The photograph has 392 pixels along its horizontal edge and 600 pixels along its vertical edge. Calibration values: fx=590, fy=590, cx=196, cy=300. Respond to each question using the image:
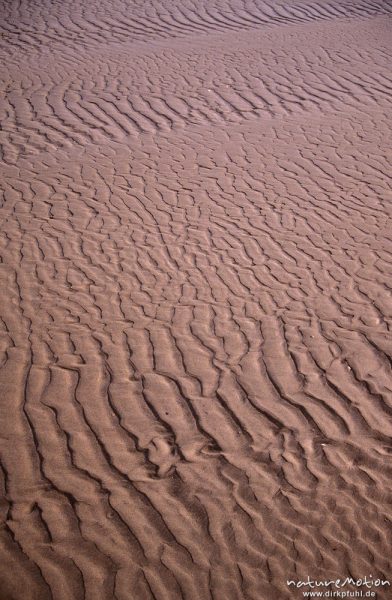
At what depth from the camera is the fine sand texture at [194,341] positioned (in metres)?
3.62

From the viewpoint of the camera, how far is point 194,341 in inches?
210

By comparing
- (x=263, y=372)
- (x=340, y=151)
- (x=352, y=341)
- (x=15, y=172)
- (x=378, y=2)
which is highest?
(x=378, y=2)

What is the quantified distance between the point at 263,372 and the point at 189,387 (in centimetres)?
65

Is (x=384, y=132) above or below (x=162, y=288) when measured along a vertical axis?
above

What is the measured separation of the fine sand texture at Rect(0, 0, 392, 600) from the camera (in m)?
3.62

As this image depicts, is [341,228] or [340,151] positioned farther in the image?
[340,151]

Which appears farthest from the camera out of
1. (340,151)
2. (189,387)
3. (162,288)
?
(340,151)

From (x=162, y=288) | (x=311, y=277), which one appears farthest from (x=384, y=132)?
(x=162, y=288)

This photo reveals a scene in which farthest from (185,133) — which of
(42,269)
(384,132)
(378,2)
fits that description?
(378,2)

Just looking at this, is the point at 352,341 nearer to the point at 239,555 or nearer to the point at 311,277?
the point at 311,277

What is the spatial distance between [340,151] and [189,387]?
5.96m

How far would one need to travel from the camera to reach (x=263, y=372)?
497 centimetres

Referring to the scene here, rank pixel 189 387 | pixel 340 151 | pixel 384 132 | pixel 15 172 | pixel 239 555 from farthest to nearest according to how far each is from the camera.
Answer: pixel 384 132
pixel 340 151
pixel 15 172
pixel 189 387
pixel 239 555

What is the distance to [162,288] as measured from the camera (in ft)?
20.0
